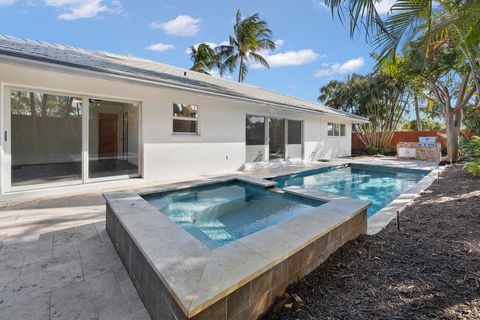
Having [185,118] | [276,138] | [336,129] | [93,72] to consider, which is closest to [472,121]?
[336,129]

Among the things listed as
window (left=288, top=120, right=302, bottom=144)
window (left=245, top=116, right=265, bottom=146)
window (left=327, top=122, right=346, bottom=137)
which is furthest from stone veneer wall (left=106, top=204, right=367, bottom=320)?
window (left=327, top=122, right=346, bottom=137)

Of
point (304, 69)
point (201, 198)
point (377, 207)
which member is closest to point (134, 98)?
point (201, 198)

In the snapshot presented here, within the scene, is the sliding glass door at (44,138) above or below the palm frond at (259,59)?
below

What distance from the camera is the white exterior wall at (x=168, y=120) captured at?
5727mm

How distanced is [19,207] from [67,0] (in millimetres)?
7266

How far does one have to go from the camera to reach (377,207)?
5883mm

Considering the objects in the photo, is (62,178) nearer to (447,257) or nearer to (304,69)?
(447,257)

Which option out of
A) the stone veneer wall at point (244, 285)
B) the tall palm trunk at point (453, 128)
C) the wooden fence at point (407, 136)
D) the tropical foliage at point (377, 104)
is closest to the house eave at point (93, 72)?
the stone veneer wall at point (244, 285)

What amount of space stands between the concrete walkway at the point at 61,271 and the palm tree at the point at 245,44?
1847 cm

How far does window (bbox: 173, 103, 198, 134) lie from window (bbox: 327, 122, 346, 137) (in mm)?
10066

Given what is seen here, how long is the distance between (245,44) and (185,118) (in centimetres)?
1374

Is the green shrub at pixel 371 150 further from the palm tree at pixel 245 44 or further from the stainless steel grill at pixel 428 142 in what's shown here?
the palm tree at pixel 245 44

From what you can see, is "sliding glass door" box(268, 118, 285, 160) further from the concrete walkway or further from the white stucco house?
the concrete walkway

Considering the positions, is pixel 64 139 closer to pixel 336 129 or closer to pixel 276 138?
pixel 276 138
